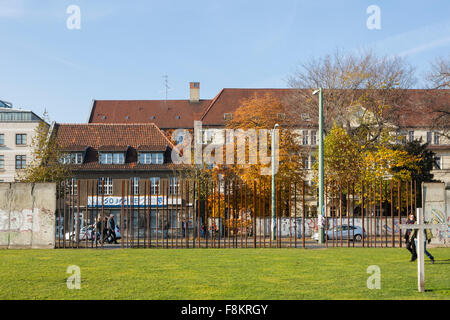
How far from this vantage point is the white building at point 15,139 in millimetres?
68688

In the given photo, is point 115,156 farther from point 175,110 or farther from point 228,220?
point 228,220

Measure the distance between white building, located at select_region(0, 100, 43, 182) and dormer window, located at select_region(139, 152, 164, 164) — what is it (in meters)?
15.5

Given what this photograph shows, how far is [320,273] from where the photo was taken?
46.1 feet

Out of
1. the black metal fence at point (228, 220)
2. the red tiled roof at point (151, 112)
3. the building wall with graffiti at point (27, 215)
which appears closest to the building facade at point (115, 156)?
the black metal fence at point (228, 220)

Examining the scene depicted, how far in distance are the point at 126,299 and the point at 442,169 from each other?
2756 inches

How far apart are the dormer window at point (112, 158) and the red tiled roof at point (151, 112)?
84.7 feet

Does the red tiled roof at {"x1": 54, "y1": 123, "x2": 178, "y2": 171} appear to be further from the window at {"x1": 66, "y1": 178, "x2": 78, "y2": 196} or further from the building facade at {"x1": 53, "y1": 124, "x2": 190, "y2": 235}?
the window at {"x1": 66, "y1": 178, "x2": 78, "y2": 196}

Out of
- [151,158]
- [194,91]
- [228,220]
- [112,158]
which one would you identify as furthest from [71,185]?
[194,91]

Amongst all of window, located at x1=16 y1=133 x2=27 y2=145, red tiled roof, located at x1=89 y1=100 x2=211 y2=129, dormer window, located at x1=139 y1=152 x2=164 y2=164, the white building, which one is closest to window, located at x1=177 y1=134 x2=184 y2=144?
red tiled roof, located at x1=89 y1=100 x2=211 y2=129

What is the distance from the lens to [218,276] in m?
13.4

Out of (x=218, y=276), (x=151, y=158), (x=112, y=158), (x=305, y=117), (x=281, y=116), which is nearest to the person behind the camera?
(x=218, y=276)

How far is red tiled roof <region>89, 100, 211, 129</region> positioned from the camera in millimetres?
87438

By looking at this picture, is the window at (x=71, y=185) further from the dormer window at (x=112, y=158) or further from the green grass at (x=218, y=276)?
the dormer window at (x=112, y=158)

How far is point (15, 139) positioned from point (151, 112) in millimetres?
24741
